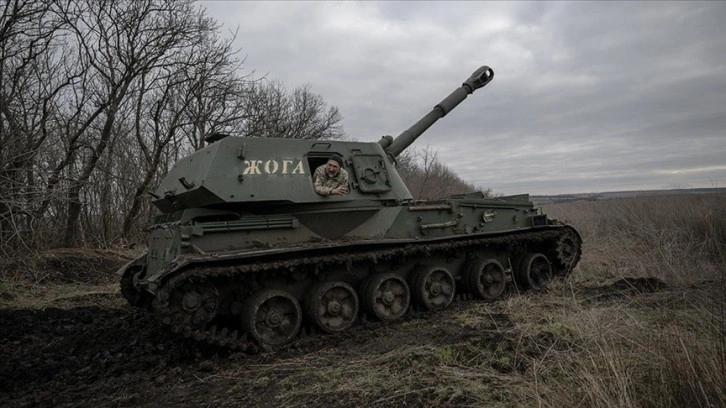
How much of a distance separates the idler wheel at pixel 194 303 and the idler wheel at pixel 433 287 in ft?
10.5

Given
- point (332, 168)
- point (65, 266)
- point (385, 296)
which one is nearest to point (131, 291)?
point (332, 168)

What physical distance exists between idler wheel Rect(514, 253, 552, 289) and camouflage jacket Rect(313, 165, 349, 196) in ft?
13.2

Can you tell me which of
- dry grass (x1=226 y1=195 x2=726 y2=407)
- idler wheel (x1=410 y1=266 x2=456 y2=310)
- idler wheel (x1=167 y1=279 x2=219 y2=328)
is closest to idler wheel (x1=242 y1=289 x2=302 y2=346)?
idler wheel (x1=167 y1=279 x2=219 y2=328)

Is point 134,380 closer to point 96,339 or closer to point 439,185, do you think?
point 96,339

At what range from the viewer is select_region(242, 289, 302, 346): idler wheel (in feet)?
20.5

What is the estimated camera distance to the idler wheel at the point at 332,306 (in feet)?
22.2

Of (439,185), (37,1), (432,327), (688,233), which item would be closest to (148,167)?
(37,1)

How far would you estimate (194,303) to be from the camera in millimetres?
5789

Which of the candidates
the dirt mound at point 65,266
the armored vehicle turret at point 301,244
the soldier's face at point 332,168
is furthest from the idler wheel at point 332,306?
the dirt mound at point 65,266

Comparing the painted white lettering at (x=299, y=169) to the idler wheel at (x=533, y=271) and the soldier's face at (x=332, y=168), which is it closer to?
the soldier's face at (x=332, y=168)

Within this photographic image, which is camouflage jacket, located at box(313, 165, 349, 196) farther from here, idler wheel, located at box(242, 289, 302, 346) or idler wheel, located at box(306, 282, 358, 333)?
idler wheel, located at box(242, 289, 302, 346)

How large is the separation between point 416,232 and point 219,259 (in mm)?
3132

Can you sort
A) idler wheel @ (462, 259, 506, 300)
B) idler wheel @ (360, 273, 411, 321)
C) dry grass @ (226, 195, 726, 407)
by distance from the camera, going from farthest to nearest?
idler wheel @ (462, 259, 506, 300) → idler wheel @ (360, 273, 411, 321) → dry grass @ (226, 195, 726, 407)

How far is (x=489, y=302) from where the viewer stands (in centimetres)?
845
